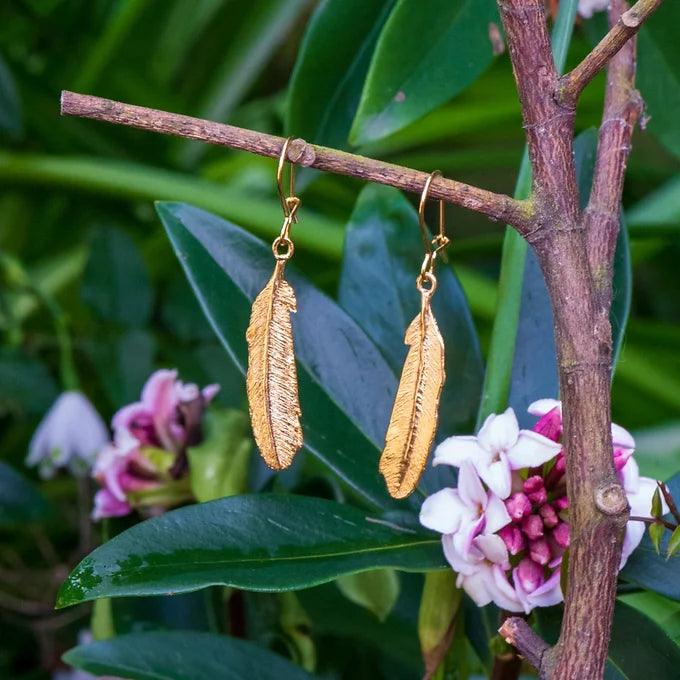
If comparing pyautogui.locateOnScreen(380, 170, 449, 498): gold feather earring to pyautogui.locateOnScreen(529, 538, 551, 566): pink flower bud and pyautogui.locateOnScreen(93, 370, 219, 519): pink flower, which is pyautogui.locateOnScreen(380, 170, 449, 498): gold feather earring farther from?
pyautogui.locateOnScreen(93, 370, 219, 519): pink flower

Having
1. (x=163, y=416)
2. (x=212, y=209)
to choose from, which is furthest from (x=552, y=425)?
(x=212, y=209)

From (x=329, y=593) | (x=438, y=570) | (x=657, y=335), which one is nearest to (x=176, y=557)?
(x=438, y=570)

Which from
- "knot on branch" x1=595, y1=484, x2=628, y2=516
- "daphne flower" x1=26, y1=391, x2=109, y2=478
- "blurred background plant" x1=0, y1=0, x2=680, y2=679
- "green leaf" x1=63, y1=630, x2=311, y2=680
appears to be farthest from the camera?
"daphne flower" x1=26, y1=391, x2=109, y2=478

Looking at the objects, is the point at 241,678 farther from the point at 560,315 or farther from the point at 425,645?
the point at 560,315

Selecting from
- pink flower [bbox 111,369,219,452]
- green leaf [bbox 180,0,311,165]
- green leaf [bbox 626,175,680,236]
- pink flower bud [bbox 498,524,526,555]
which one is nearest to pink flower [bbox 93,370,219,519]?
pink flower [bbox 111,369,219,452]

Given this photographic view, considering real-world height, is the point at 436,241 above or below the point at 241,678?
above

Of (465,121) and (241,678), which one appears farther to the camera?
(465,121)

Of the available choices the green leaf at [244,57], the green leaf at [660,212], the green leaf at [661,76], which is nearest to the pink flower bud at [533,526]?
the green leaf at [661,76]
